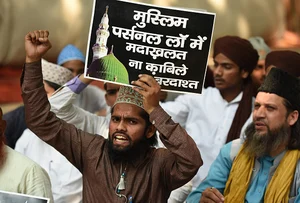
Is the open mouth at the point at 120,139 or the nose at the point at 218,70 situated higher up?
the nose at the point at 218,70

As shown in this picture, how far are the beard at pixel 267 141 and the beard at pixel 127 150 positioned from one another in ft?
2.57

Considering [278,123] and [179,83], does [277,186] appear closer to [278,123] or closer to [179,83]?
[278,123]

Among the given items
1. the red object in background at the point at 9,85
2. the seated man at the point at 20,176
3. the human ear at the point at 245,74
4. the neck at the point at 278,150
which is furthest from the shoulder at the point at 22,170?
the red object in background at the point at 9,85

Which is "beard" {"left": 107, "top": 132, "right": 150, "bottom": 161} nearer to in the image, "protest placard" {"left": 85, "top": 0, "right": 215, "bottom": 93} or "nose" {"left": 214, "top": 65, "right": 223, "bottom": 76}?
"protest placard" {"left": 85, "top": 0, "right": 215, "bottom": 93}

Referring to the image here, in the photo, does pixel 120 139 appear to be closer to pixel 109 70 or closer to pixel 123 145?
pixel 123 145

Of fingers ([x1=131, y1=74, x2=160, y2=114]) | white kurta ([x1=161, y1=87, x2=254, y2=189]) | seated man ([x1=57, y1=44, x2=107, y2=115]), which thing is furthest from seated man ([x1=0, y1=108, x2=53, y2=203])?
seated man ([x1=57, y1=44, x2=107, y2=115])

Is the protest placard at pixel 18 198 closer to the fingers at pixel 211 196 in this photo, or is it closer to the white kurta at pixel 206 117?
the fingers at pixel 211 196

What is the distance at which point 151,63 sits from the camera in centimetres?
507

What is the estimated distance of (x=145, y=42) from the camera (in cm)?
505

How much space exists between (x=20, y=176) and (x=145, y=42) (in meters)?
1.04

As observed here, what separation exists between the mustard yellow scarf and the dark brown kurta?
0.56m

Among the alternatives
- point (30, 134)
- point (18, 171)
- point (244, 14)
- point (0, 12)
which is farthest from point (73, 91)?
point (244, 14)

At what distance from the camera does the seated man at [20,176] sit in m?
4.80

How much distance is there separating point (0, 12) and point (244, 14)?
3.44 m
